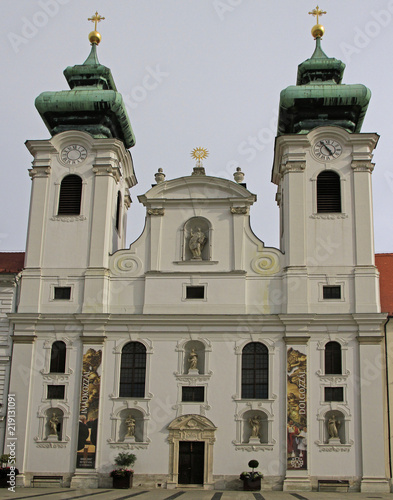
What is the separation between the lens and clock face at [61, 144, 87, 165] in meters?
28.1

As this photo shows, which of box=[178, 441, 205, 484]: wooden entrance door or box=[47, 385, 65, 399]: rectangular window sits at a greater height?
box=[47, 385, 65, 399]: rectangular window

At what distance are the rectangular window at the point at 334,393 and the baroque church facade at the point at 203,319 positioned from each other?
97 mm

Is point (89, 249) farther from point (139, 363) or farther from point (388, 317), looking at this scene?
point (388, 317)

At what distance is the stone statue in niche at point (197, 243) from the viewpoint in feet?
87.2

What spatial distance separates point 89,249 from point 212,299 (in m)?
4.93

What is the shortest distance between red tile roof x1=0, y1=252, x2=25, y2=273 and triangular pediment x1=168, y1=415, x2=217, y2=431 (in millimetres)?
8176

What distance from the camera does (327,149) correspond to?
90.0 ft

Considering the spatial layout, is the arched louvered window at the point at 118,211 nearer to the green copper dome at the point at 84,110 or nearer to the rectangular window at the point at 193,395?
the green copper dome at the point at 84,110

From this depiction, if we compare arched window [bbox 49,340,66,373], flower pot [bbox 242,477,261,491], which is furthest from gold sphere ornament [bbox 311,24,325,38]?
flower pot [bbox 242,477,261,491]

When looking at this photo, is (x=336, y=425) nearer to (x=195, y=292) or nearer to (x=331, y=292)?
(x=331, y=292)

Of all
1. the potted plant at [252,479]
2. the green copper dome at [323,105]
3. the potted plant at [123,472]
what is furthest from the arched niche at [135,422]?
the green copper dome at [323,105]

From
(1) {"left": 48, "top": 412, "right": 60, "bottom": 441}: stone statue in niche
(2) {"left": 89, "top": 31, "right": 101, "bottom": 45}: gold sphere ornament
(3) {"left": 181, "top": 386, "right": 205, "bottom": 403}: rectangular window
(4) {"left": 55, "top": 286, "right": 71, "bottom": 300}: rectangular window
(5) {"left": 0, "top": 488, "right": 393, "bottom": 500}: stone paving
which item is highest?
(2) {"left": 89, "top": 31, "right": 101, "bottom": 45}: gold sphere ornament

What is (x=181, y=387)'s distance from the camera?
25.1 meters

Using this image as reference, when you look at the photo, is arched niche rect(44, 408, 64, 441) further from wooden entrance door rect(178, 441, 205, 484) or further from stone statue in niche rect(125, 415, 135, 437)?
wooden entrance door rect(178, 441, 205, 484)
